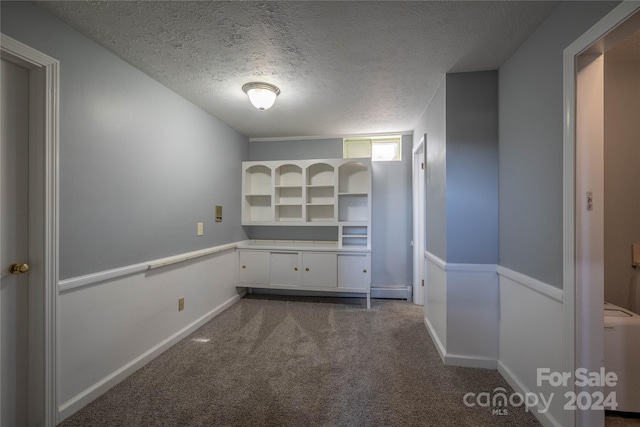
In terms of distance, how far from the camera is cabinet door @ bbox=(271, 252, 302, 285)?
337 centimetres

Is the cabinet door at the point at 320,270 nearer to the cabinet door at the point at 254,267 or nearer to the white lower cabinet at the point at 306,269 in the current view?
the white lower cabinet at the point at 306,269

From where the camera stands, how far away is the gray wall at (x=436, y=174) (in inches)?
→ 81.0

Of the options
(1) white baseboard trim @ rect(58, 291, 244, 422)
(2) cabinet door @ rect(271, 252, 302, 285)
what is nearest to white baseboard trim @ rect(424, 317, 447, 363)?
(2) cabinet door @ rect(271, 252, 302, 285)

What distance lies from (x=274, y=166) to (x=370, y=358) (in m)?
2.64

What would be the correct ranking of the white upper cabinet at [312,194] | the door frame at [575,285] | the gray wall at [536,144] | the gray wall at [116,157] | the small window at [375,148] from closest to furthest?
1. the door frame at [575,285]
2. the gray wall at [536,144]
3. the gray wall at [116,157]
4. the white upper cabinet at [312,194]
5. the small window at [375,148]

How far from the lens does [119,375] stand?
1.80m

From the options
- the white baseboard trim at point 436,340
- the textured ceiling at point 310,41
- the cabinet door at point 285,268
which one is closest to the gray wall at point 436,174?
the textured ceiling at point 310,41

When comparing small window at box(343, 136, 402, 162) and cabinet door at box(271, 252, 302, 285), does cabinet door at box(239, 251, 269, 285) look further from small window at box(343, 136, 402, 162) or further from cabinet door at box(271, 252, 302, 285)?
small window at box(343, 136, 402, 162)

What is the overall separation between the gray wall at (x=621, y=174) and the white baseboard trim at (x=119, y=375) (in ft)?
11.3

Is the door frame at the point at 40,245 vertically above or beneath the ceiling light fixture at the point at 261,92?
beneath

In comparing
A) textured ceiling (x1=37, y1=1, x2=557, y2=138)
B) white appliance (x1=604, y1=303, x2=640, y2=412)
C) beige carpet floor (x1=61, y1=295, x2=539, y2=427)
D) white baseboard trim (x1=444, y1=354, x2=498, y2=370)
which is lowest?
beige carpet floor (x1=61, y1=295, x2=539, y2=427)

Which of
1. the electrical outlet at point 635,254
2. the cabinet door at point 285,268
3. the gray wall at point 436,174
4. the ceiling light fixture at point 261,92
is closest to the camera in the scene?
the electrical outlet at point 635,254

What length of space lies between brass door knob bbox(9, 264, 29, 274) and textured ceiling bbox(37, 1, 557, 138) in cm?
140

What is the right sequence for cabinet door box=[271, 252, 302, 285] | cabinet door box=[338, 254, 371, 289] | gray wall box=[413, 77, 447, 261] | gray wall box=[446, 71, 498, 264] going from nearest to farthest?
Answer: gray wall box=[446, 71, 498, 264]
gray wall box=[413, 77, 447, 261]
cabinet door box=[338, 254, 371, 289]
cabinet door box=[271, 252, 302, 285]
